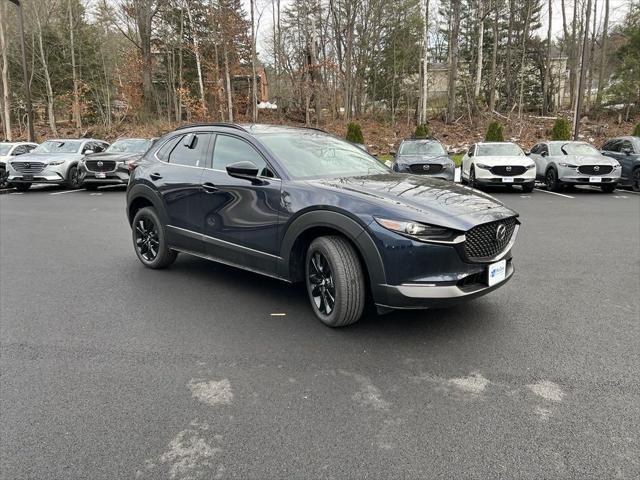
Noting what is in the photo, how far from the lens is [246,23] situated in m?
29.7

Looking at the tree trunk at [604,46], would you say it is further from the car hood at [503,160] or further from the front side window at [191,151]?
the front side window at [191,151]

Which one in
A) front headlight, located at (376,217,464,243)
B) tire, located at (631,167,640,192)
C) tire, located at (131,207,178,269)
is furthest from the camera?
tire, located at (631,167,640,192)

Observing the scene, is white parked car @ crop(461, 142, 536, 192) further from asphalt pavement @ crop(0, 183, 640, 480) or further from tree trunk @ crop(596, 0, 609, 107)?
tree trunk @ crop(596, 0, 609, 107)

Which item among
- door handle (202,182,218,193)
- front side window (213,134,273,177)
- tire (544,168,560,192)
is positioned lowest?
tire (544,168,560,192)

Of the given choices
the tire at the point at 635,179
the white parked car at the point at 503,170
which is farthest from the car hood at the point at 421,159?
the tire at the point at 635,179

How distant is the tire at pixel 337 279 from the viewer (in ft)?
12.4

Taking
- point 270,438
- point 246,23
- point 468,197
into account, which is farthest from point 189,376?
point 246,23

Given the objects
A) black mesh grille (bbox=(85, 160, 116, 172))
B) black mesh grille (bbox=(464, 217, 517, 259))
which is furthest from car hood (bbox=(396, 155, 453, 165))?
black mesh grille (bbox=(464, 217, 517, 259))

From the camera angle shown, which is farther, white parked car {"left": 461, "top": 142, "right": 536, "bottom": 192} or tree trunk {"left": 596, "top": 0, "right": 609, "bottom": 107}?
tree trunk {"left": 596, "top": 0, "right": 609, "bottom": 107}

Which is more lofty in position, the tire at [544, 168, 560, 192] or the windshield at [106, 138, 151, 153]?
the windshield at [106, 138, 151, 153]

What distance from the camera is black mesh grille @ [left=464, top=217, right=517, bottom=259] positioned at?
362 centimetres

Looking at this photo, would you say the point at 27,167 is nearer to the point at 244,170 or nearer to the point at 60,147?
the point at 60,147

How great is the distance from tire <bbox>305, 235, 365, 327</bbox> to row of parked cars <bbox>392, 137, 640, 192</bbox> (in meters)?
10.1

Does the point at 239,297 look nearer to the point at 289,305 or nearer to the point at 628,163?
the point at 289,305
